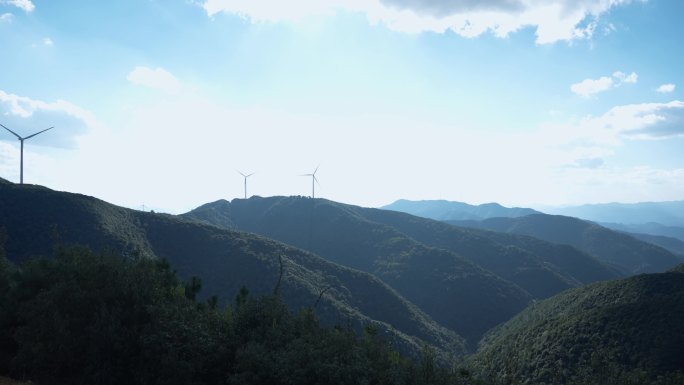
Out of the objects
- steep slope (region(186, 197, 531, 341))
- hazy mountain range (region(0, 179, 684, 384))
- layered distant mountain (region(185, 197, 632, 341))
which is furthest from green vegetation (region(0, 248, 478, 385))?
layered distant mountain (region(185, 197, 632, 341))

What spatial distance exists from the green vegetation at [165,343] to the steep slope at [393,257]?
90.6m

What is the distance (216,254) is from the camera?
295ft

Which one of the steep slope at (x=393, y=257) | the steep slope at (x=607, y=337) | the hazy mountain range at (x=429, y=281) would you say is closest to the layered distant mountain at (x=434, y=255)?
the steep slope at (x=393, y=257)

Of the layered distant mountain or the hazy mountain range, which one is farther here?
the layered distant mountain

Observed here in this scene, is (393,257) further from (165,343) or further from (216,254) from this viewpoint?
(165,343)

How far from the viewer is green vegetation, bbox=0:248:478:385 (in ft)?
54.5

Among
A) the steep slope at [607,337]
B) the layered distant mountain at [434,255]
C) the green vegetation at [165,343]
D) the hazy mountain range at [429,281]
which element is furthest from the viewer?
the layered distant mountain at [434,255]

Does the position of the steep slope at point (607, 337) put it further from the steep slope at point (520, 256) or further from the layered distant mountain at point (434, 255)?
the steep slope at point (520, 256)

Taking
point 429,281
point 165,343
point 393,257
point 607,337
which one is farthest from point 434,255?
point 165,343

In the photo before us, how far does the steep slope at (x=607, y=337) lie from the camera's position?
5012 centimetres

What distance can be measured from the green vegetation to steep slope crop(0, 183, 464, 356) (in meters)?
50.4

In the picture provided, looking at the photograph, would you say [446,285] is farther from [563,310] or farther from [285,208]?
[285,208]

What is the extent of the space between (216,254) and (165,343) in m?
74.3

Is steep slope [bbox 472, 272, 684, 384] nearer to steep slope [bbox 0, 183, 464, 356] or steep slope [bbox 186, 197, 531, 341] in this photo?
steep slope [bbox 0, 183, 464, 356]
